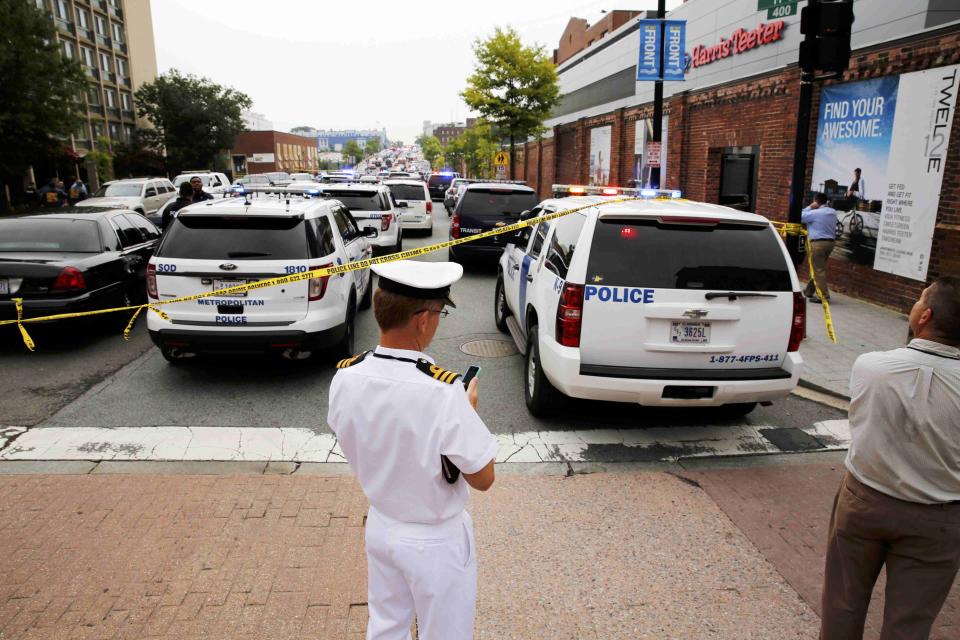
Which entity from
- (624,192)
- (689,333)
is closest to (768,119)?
Result: (624,192)

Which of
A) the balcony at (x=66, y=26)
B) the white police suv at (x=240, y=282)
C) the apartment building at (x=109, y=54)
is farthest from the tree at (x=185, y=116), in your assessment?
the white police suv at (x=240, y=282)

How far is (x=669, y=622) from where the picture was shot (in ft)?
10.8

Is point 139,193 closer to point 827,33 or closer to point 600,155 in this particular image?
point 600,155

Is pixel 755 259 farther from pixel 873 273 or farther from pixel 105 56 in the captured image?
pixel 105 56

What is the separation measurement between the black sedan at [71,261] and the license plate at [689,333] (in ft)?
21.9

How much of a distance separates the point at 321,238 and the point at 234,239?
0.88 m

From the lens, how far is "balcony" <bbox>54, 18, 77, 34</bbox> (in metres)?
44.2

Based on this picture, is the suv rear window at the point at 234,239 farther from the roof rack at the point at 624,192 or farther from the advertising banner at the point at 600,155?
the advertising banner at the point at 600,155

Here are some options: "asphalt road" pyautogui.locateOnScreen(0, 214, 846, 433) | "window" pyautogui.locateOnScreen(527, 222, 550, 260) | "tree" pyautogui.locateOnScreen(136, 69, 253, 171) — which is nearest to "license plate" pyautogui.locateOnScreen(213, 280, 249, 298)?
"asphalt road" pyautogui.locateOnScreen(0, 214, 846, 433)

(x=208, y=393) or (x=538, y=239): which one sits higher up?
(x=538, y=239)

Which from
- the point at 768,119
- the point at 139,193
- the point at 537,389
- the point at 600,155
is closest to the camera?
the point at 537,389

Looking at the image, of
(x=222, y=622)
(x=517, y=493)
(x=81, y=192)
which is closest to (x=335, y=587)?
(x=222, y=622)

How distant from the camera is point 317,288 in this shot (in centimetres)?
669

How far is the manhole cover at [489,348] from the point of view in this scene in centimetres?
812
